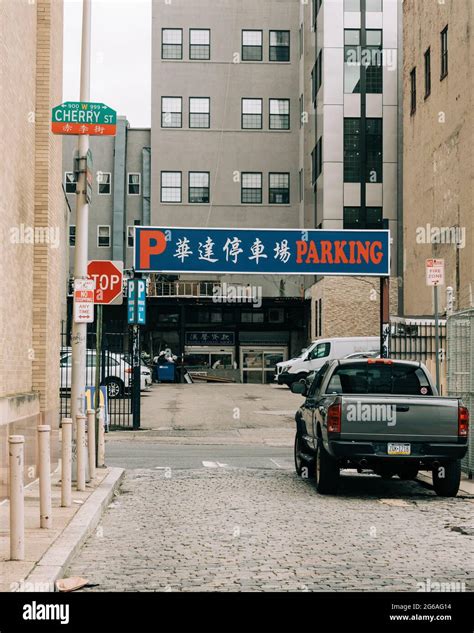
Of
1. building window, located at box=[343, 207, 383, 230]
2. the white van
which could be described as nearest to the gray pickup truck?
the white van

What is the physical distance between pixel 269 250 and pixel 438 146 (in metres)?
11.1

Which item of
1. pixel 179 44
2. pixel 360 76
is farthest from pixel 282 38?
pixel 360 76

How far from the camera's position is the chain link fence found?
13.9m

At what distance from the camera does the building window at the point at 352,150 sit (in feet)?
139

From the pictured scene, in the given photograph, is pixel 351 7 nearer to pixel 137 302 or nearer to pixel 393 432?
pixel 137 302

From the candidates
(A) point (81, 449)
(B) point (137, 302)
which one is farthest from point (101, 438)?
(B) point (137, 302)

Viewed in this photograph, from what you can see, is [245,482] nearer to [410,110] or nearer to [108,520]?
[108,520]

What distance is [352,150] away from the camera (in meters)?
42.5

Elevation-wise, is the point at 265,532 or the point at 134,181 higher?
the point at 134,181

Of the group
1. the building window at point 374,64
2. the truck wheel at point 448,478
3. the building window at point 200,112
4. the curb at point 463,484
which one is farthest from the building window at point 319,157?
the truck wheel at point 448,478

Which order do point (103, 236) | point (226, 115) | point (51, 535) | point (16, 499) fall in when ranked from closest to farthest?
point (16, 499) → point (51, 535) → point (226, 115) → point (103, 236)

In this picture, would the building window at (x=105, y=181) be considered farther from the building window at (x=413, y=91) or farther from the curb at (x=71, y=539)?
the curb at (x=71, y=539)

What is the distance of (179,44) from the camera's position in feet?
167

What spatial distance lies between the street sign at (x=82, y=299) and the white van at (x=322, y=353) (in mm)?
23566
